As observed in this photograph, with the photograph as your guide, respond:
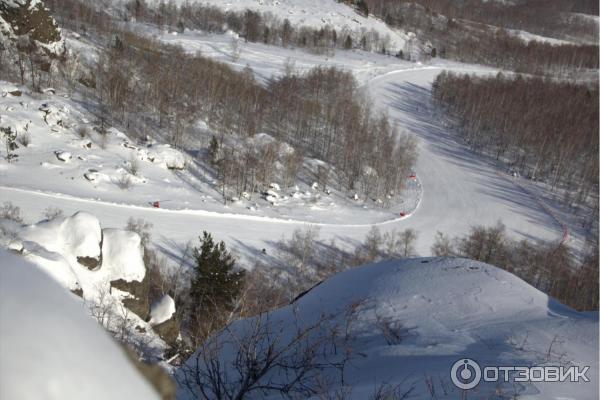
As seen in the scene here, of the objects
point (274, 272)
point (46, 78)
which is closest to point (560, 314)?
point (274, 272)

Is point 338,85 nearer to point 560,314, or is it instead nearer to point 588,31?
point 560,314

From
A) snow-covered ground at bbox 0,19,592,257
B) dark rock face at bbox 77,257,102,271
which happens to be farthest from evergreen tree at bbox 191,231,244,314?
snow-covered ground at bbox 0,19,592,257

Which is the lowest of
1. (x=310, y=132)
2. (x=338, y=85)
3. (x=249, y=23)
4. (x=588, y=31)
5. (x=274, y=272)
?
(x=274, y=272)

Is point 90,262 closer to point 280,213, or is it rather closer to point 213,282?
point 213,282

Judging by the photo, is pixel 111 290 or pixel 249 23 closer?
pixel 111 290

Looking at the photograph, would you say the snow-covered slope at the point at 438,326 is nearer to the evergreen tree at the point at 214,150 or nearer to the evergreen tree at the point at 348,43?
the evergreen tree at the point at 214,150

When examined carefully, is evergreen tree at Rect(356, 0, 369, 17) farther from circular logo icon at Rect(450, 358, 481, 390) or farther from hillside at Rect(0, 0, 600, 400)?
circular logo icon at Rect(450, 358, 481, 390)
